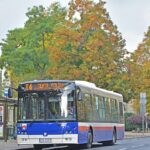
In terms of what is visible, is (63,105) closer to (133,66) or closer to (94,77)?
(94,77)

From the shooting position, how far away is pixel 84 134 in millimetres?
27469

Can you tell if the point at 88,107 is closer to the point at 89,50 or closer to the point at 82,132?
the point at 82,132

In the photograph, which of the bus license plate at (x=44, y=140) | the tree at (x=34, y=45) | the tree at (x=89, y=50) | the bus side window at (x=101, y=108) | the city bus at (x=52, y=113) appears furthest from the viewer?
the tree at (x=34, y=45)

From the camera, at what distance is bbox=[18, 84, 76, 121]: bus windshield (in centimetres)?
2617

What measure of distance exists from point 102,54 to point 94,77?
1.97 metres

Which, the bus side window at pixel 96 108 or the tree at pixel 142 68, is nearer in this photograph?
the bus side window at pixel 96 108

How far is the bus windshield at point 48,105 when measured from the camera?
85.9 ft

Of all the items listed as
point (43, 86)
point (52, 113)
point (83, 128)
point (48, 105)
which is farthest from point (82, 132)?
point (43, 86)

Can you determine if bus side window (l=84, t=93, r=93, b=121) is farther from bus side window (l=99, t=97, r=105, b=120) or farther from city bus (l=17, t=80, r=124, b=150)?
bus side window (l=99, t=97, r=105, b=120)

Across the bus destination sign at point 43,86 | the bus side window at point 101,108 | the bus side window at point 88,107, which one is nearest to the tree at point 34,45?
the bus side window at point 101,108

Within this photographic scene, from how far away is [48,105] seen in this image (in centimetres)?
2641

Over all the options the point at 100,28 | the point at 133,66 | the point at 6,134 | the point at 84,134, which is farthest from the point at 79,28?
the point at 84,134

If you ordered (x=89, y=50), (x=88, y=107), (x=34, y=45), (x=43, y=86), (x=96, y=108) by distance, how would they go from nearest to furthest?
(x=43, y=86) < (x=88, y=107) < (x=96, y=108) < (x=89, y=50) < (x=34, y=45)

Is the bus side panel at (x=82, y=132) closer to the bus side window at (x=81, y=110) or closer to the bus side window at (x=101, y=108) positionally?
the bus side window at (x=81, y=110)
